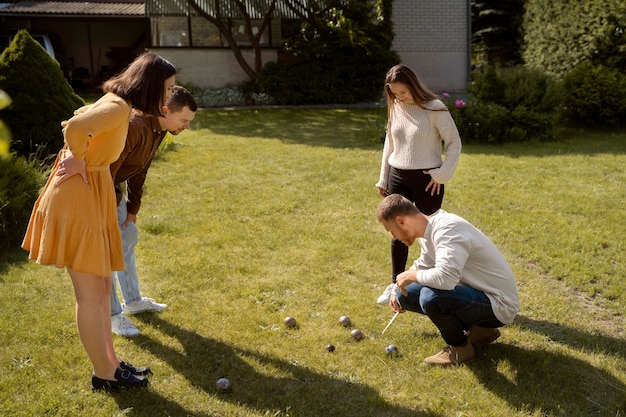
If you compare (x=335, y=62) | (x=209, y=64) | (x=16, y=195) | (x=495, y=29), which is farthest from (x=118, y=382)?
(x=495, y=29)

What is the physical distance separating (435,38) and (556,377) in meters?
16.5

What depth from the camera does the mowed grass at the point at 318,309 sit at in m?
3.35

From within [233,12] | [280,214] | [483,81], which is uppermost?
[233,12]

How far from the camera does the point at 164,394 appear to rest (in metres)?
3.37

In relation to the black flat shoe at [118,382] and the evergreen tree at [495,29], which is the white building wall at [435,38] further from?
the black flat shoe at [118,382]

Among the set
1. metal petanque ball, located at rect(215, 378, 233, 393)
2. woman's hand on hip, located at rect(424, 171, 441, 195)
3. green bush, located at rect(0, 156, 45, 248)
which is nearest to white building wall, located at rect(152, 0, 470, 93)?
green bush, located at rect(0, 156, 45, 248)

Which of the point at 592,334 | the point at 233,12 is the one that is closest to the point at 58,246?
the point at 592,334

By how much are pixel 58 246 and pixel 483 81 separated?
9.68 metres

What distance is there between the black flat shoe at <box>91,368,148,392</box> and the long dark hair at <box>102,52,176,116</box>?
1473mm

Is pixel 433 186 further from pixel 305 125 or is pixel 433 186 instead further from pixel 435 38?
pixel 435 38

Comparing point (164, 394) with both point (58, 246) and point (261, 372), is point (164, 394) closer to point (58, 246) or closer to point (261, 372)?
point (261, 372)

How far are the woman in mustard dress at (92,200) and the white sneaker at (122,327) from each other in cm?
83

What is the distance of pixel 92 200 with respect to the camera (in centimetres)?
302

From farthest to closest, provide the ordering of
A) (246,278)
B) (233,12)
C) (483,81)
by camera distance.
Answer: (233,12) → (483,81) → (246,278)
